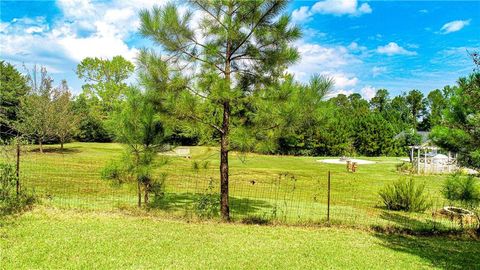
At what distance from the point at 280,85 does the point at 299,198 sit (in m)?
5.61

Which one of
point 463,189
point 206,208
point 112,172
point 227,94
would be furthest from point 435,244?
point 112,172

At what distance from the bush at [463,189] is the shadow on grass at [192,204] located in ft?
13.7

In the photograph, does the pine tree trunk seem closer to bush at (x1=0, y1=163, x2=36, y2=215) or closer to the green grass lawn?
the green grass lawn

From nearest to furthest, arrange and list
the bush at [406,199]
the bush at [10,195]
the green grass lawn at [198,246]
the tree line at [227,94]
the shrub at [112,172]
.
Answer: the green grass lawn at [198,246], the tree line at [227,94], the bush at [10,195], the shrub at [112,172], the bush at [406,199]

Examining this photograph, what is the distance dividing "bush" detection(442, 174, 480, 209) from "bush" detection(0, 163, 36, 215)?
882cm

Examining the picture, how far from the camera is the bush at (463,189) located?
293 inches

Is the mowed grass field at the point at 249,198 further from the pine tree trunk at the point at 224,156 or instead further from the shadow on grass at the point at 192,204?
the pine tree trunk at the point at 224,156

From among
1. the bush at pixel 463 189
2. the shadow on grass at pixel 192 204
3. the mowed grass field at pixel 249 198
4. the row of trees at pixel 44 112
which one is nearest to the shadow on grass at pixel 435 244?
the mowed grass field at pixel 249 198

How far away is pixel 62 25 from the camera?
10055 mm

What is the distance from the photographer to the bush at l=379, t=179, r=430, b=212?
395 inches

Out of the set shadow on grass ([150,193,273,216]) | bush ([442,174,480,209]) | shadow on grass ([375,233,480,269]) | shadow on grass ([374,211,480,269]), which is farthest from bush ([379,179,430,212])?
shadow on grass ([150,193,273,216])

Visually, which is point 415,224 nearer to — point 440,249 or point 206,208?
point 440,249

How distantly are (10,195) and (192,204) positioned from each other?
3932mm

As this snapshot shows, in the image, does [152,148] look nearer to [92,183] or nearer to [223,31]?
[223,31]
